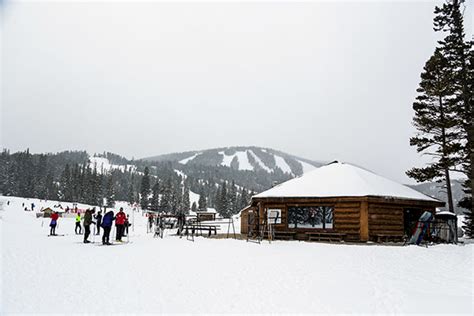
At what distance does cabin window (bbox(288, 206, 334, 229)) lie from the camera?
22297 mm

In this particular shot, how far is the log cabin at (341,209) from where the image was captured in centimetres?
2109

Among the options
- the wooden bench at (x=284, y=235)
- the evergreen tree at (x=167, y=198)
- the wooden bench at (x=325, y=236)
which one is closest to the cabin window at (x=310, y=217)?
the wooden bench at (x=284, y=235)

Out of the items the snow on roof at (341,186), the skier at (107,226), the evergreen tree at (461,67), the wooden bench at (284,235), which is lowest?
the wooden bench at (284,235)

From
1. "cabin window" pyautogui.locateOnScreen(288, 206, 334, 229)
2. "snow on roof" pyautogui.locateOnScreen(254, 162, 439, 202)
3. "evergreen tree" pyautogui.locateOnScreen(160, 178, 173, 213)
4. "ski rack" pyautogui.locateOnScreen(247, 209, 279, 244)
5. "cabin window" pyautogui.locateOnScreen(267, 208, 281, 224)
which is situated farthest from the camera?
"evergreen tree" pyautogui.locateOnScreen(160, 178, 173, 213)

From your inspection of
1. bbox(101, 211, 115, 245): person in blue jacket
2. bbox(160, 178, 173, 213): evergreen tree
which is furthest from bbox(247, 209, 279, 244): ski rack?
bbox(160, 178, 173, 213): evergreen tree

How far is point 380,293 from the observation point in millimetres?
8586

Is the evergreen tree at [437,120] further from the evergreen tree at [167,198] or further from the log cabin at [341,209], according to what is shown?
the evergreen tree at [167,198]

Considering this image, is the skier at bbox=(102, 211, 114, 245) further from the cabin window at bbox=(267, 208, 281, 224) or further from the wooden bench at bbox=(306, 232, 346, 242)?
the wooden bench at bbox=(306, 232, 346, 242)

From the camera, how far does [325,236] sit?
21.5 m

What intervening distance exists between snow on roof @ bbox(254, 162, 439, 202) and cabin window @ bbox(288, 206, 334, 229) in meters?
1.05

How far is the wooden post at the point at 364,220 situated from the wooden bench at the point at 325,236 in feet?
3.52

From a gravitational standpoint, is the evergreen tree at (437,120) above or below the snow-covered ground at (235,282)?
above

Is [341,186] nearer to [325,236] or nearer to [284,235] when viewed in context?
[325,236]

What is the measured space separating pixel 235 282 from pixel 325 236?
13.0 metres
